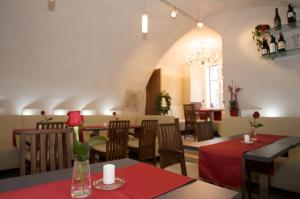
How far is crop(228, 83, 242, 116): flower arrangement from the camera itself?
441cm

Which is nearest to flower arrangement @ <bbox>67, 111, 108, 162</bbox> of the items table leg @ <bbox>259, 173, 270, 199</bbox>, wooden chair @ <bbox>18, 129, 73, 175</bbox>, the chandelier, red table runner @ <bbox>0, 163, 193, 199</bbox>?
red table runner @ <bbox>0, 163, 193, 199</bbox>

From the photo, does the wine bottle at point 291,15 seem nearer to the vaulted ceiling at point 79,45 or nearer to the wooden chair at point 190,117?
the vaulted ceiling at point 79,45

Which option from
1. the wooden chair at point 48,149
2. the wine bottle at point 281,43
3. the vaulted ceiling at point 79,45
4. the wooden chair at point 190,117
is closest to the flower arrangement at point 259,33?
the wine bottle at point 281,43

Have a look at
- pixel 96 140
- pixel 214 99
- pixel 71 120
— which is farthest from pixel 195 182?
pixel 214 99

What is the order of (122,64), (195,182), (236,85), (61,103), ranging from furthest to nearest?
(122,64), (61,103), (236,85), (195,182)

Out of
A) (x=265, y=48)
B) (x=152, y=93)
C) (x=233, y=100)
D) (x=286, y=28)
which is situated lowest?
(x=233, y=100)

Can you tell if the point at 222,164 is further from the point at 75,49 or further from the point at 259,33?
the point at 75,49

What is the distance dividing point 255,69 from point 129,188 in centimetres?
406

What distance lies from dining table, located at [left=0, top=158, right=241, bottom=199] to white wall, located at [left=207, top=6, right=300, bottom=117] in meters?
3.60

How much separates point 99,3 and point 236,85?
3227mm

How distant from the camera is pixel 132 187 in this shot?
38.0 inches

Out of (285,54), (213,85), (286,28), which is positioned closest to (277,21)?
(286,28)

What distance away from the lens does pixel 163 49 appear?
19.9 feet

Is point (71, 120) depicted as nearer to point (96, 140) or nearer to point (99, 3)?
point (96, 140)
